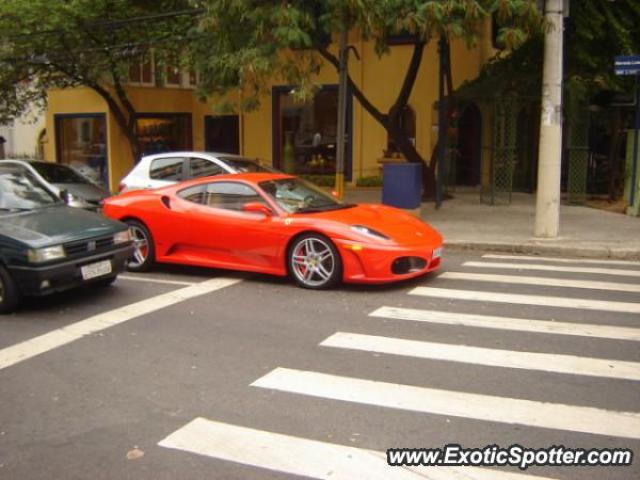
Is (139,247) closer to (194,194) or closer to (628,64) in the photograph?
(194,194)

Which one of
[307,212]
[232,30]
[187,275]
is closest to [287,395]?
[307,212]

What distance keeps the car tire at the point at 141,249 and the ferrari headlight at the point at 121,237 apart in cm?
116

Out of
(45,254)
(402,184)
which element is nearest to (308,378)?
(45,254)

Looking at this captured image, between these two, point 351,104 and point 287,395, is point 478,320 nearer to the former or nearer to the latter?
point 287,395

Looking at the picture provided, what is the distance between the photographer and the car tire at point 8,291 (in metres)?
7.25

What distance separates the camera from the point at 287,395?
5094 mm

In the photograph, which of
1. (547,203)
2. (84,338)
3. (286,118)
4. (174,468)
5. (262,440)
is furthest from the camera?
(286,118)

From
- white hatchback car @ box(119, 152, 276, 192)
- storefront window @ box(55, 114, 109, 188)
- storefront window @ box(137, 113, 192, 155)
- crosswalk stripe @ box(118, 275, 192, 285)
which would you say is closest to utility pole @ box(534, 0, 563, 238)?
white hatchback car @ box(119, 152, 276, 192)

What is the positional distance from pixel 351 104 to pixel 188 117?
6053 millimetres

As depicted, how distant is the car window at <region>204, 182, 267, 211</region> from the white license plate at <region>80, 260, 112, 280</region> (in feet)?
5.85

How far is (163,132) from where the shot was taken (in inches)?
921

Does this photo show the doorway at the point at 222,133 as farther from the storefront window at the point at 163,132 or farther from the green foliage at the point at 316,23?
the green foliage at the point at 316,23
